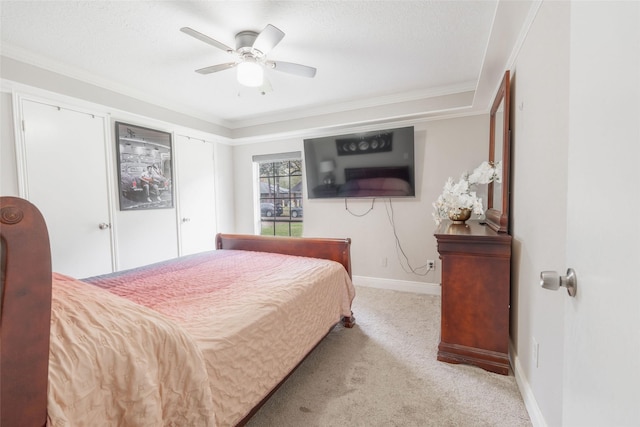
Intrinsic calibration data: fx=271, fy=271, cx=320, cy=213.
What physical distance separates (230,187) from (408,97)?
3.13 meters

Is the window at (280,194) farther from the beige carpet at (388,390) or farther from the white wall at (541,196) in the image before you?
the white wall at (541,196)

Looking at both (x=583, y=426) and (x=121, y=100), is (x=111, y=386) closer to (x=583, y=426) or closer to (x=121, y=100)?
(x=583, y=426)

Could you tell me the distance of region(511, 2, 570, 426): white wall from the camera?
1.15 m

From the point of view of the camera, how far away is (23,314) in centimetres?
58

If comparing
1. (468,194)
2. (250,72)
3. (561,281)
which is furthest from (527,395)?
(250,72)

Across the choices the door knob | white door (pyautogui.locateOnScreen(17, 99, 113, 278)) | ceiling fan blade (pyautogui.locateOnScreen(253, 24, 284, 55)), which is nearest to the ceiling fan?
ceiling fan blade (pyautogui.locateOnScreen(253, 24, 284, 55))

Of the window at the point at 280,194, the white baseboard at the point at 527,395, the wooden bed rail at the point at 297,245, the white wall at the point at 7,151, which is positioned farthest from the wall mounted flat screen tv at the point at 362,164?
the white wall at the point at 7,151

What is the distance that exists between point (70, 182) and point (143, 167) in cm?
75

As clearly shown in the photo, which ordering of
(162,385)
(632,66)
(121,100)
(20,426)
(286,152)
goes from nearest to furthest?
(632,66) → (20,426) → (162,385) → (121,100) → (286,152)

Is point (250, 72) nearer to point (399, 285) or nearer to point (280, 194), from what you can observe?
point (280, 194)

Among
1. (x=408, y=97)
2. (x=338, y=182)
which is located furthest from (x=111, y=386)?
(x=408, y=97)

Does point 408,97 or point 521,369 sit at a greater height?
point 408,97

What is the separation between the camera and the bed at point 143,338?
58 centimetres

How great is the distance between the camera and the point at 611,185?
20.4 inches
